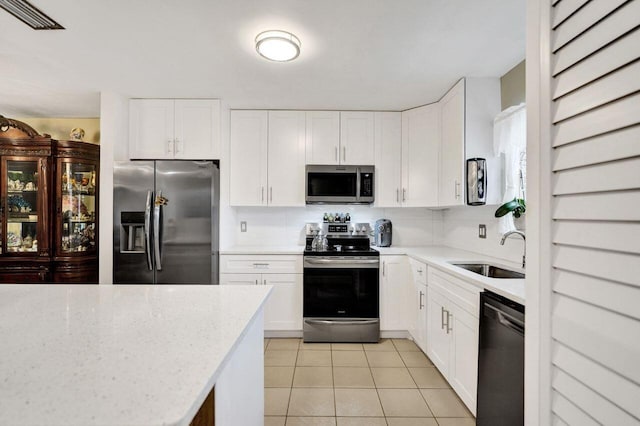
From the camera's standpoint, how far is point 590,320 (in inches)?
27.1

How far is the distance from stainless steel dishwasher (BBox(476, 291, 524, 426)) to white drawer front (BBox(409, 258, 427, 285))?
948 mm

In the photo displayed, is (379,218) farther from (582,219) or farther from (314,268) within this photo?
(582,219)

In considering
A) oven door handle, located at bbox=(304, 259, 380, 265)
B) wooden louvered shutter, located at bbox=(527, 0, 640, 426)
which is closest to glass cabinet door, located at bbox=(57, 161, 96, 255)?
oven door handle, located at bbox=(304, 259, 380, 265)

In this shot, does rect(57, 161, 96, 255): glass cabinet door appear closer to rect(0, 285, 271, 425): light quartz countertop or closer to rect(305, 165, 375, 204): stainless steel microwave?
rect(0, 285, 271, 425): light quartz countertop

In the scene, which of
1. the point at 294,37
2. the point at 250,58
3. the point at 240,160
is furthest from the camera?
the point at 240,160

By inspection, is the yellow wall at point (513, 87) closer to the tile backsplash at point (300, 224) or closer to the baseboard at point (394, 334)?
the tile backsplash at point (300, 224)

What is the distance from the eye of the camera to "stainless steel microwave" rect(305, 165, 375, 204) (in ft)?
10.6

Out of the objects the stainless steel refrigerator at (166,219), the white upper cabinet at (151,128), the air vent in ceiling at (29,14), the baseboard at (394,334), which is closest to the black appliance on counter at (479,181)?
the baseboard at (394,334)

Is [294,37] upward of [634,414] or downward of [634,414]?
upward

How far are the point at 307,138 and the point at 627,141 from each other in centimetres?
285

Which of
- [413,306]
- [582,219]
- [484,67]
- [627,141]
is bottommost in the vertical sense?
[413,306]

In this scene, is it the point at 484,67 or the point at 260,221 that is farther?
the point at 260,221

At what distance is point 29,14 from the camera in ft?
5.70

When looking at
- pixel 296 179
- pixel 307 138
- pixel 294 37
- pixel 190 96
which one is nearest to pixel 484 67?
pixel 294 37
